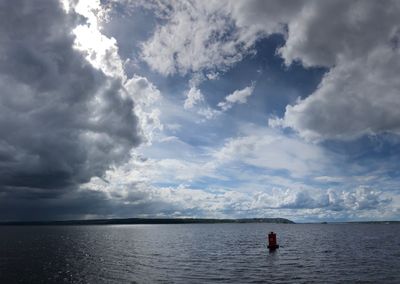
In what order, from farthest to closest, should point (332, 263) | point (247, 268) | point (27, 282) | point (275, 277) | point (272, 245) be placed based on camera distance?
point (272, 245) → point (332, 263) → point (247, 268) → point (275, 277) → point (27, 282)

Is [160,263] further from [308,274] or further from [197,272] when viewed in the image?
[308,274]

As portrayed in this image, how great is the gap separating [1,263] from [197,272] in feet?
123

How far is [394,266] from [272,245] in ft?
99.7

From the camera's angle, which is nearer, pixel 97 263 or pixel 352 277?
pixel 352 277

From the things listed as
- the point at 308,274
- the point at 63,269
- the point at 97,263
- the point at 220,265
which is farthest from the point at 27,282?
the point at 308,274

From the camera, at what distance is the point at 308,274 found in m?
48.4

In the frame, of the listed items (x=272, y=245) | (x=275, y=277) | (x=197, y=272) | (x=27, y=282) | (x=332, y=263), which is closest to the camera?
(x=27, y=282)

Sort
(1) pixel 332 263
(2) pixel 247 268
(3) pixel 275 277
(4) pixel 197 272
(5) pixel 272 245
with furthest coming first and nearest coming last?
(5) pixel 272 245 < (1) pixel 332 263 < (2) pixel 247 268 < (4) pixel 197 272 < (3) pixel 275 277

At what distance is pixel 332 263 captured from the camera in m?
59.8

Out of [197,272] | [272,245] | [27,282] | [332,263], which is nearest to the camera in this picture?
[27,282]

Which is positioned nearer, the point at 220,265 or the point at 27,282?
the point at 27,282

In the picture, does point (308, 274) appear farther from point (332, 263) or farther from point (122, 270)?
point (122, 270)

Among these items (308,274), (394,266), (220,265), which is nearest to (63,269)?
(220,265)

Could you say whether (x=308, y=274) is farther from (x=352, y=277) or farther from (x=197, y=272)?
(x=197, y=272)
